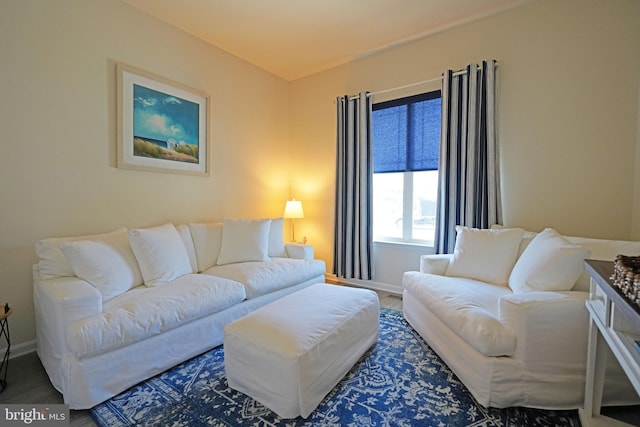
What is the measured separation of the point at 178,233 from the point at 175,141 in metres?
0.97

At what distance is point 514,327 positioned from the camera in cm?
150

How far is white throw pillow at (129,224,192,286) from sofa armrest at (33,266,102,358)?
0.42 metres

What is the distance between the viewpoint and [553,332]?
1470mm

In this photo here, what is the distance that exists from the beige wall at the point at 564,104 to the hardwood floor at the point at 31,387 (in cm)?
343

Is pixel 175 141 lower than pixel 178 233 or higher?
higher

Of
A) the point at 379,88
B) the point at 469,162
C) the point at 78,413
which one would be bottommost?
the point at 78,413

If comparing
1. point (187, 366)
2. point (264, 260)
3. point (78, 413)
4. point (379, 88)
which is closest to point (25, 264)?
point (78, 413)

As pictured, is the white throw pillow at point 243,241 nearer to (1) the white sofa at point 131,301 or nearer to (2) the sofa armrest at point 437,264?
(1) the white sofa at point 131,301

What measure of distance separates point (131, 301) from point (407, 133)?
10.00ft

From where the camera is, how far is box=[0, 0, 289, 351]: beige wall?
202 cm

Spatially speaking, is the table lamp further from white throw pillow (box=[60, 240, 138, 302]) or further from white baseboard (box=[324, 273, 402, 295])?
white throw pillow (box=[60, 240, 138, 302])

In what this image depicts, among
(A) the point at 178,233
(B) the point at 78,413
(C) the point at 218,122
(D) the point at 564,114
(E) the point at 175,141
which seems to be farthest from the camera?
(C) the point at 218,122

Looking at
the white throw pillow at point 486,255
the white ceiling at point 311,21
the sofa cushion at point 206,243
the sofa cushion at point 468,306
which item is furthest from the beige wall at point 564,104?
the sofa cushion at point 206,243

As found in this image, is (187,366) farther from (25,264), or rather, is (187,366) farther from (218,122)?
(218,122)
